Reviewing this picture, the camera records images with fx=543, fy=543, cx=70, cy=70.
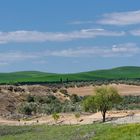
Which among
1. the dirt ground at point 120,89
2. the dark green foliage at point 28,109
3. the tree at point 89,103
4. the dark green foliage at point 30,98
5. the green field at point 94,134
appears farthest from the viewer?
the dirt ground at point 120,89

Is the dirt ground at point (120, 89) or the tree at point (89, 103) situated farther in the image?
the dirt ground at point (120, 89)

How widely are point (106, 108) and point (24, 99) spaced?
53.9 meters

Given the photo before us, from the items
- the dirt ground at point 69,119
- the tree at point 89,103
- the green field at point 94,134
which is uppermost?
the tree at point 89,103

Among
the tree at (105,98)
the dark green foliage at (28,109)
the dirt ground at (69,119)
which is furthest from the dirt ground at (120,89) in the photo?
the tree at (105,98)

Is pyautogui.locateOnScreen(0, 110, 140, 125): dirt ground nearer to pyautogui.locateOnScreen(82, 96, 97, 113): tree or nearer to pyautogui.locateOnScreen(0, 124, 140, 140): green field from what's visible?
pyautogui.locateOnScreen(82, 96, 97, 113): tree

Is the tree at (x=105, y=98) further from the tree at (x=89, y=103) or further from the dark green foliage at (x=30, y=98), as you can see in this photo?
the dark green foliage at (x=30, y=98)

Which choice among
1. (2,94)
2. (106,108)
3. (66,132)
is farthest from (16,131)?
(2,94)

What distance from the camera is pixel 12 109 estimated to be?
117312mm

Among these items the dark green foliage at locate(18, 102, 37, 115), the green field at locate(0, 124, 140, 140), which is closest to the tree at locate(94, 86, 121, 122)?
the green field at locate(0, 124, 140, 140)

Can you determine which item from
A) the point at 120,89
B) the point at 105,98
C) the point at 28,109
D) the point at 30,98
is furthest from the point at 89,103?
the point at 120,89

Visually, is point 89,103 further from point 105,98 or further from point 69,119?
point 69,119

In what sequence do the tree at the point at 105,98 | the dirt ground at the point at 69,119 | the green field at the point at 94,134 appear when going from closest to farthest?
the green field at the point at 94,134, the tree at the point at 105,98, the dirt ground at the point at 69,119

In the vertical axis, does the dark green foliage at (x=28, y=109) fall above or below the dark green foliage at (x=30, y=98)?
below

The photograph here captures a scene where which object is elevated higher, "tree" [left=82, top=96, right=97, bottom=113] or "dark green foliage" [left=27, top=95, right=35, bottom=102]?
"tree" [left=82, top=96, right=97, bottom=113]
